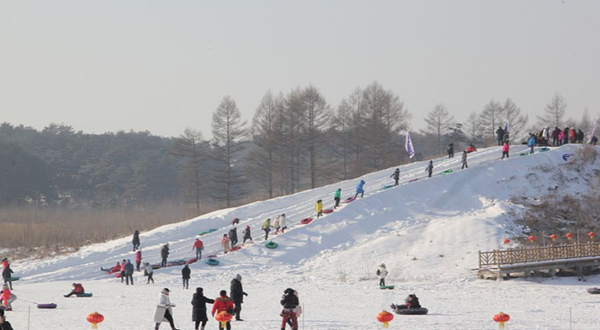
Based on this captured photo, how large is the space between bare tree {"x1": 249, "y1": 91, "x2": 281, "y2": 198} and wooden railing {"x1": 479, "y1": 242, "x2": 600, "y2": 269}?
45.4m

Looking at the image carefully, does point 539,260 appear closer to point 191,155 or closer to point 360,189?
point 360,189

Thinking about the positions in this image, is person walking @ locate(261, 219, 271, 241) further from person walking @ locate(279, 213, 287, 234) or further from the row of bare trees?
the row of bare trees

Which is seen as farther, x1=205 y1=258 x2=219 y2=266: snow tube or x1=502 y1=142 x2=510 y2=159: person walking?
x1=502 y1=142 x2=510 y2=159: person walking

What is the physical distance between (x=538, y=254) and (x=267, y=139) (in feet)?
158

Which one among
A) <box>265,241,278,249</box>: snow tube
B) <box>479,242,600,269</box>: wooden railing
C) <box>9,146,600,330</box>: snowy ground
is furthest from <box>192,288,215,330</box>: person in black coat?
<box>265,241,278,249</box>: snow tube

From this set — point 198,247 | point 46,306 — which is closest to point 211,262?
point 198,247

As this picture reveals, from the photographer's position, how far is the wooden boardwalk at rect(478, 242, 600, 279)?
38.3 meters

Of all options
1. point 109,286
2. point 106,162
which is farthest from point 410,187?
point 106,162

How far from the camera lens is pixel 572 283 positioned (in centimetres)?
3828

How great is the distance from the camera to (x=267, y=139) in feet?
277

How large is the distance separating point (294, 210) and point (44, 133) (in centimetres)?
7450

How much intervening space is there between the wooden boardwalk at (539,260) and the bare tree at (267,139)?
45.5m

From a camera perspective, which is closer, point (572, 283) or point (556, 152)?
point (572, 283)

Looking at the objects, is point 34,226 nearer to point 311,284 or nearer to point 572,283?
point 311,284
